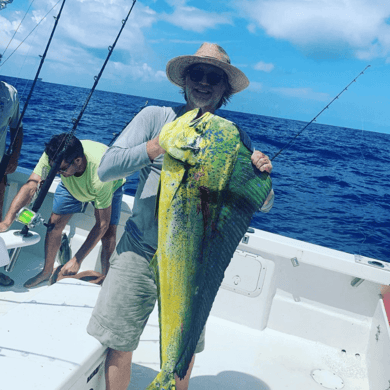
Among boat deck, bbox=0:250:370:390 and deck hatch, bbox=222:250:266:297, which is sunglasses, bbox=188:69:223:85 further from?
deck hatch, bbox=222:250:266:297

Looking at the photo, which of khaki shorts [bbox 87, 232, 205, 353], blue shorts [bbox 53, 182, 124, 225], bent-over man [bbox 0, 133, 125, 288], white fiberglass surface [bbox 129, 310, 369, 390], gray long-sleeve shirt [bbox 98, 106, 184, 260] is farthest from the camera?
blue shorts [bbox 53, 182, 124, 225]

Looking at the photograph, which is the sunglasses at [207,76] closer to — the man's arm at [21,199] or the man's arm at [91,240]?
the man's arm at [91,240]

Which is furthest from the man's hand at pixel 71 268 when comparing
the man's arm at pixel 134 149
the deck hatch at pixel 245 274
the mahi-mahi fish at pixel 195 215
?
the mahi-mahi fish at pixel 195 215

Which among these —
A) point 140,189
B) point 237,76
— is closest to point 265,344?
point 140,189

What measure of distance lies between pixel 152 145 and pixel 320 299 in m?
2.19

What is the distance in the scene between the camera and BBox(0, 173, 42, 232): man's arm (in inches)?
119

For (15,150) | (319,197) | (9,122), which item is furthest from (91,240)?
(319,197)

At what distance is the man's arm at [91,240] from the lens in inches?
120

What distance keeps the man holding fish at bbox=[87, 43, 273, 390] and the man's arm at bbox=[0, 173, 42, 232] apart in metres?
1.65

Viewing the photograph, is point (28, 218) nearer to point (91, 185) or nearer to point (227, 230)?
point (91, 185)

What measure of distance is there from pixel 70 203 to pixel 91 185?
39cm

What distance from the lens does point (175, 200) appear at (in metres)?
1.34

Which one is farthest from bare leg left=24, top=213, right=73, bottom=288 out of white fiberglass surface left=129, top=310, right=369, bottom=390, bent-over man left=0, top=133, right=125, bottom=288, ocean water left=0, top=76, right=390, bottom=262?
ocean water left=0, top=76, right=390, bottom=262

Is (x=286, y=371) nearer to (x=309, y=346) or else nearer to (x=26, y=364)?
(x=309, y=346)
